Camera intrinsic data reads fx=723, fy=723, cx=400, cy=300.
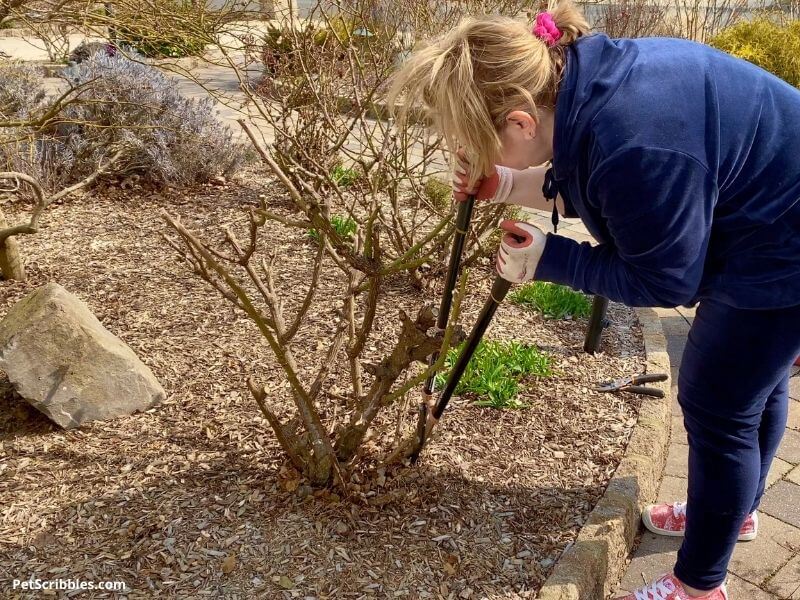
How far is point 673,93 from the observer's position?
1546 mm

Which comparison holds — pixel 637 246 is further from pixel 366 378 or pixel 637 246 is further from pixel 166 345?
pixel 166 345

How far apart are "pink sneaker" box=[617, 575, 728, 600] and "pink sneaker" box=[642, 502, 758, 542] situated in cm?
34

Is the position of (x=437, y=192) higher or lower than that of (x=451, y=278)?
lower

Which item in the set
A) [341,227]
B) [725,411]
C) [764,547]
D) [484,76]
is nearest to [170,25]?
[341,227]

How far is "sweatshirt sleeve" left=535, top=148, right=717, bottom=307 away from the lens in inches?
59.3

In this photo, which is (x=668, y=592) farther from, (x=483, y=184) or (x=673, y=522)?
(x=483, y=184)

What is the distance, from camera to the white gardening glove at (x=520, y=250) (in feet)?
6.03

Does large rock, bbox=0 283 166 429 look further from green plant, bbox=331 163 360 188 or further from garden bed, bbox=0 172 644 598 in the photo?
green plant, bbox=331 163 360 188

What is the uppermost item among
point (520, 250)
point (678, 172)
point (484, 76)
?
point (484, 76)

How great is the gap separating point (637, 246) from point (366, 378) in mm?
1727

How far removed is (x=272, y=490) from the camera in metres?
2.39

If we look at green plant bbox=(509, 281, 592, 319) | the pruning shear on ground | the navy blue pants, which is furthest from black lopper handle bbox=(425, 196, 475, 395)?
green plant bbox=(509, 281, 592, 319)

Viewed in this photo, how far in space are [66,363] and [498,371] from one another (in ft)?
5.57

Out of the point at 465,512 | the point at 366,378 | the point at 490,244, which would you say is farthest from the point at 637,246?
the point at 490,244
